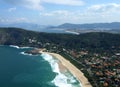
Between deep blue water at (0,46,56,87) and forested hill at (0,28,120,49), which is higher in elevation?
forested hill at (0,28,120,49)

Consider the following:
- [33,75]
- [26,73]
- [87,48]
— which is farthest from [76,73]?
[87,48]

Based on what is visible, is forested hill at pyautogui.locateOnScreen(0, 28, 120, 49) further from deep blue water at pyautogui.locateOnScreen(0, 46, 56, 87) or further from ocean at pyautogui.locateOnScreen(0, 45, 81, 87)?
deep blue water at pyautogui.locateOnScreen(0, 46, 56, 87)

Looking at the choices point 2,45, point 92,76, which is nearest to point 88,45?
point 2,45

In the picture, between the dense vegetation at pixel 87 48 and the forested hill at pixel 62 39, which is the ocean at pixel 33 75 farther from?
the forested hill at pixel 62 39

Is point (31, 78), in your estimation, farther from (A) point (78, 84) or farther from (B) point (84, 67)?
(B) point (84, 67)

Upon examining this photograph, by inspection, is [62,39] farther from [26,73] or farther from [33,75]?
[33,75]

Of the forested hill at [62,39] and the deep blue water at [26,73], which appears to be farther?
the forested hill at [62,39]

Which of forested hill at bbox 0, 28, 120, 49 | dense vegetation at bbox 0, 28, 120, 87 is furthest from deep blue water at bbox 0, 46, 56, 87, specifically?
forested hill at bbox 0, 28, 120, 49

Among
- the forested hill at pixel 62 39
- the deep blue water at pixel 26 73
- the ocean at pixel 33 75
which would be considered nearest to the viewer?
the ocean at pixel 33 75

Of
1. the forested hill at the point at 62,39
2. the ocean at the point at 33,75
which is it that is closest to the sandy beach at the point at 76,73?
the ocean at the point at 33,75
